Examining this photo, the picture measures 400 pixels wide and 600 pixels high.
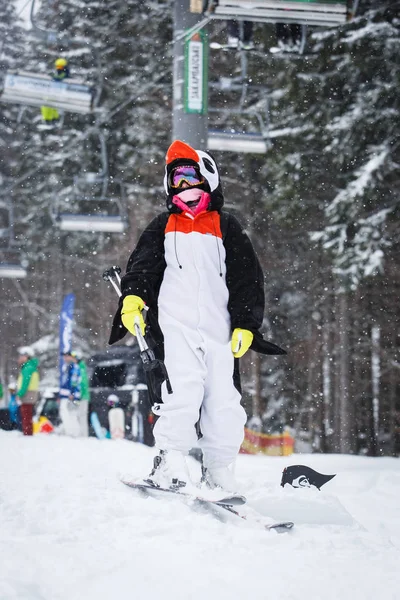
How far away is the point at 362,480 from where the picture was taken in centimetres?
548

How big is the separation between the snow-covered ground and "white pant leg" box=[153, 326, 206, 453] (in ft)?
1.19

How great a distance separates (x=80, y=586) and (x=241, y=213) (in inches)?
628

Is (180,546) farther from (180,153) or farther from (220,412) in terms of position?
(180,153)

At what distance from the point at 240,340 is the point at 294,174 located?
11.9 metres

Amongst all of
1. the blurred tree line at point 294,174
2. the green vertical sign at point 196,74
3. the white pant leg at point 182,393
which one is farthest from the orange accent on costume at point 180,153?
the blurred tree line at point 294,174

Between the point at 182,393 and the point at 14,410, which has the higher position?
the point at 182,393

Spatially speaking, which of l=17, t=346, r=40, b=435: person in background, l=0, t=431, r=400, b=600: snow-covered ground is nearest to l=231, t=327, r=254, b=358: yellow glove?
l=0, t=431, r=400, b=600: snow-covered ground

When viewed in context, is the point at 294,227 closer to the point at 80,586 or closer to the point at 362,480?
the point at 362,480

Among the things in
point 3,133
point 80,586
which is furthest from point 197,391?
point 3,133

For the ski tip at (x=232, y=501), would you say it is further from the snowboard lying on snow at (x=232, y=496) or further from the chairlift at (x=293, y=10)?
the chairlift at (x=293, y=10)

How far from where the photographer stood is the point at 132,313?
434cm

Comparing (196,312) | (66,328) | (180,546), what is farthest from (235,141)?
(180,546)

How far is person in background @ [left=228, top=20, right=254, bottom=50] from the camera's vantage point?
9.38 m

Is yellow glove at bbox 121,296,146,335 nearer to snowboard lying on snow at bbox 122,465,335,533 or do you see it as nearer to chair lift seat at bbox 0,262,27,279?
snowboard lying on snow at bbox 122,465,335,533
